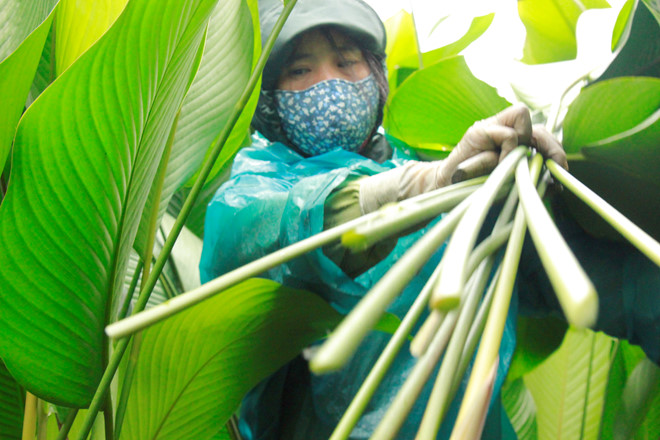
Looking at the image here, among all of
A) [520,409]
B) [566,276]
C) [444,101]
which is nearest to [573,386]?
[520,409]

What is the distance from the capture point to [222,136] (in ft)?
1.01

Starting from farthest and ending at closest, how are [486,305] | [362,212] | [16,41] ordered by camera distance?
[362,212] < [16,41] < [486,305]

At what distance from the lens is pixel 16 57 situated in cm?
25

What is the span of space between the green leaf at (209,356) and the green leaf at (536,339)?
0.86ft

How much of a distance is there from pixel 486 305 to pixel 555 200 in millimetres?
200

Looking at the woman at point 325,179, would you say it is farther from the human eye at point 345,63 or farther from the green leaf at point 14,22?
the green leaf at point 14,22

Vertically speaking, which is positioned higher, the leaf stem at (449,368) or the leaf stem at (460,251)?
the leaf stem at (460,251)

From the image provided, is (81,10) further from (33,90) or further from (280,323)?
(280,323)

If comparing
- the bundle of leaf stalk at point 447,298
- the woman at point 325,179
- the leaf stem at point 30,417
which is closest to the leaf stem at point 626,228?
the bundle of leaf stalk at point 447,298

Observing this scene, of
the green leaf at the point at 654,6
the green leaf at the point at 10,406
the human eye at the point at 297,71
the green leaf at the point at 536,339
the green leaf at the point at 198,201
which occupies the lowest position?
the green leaf at the point at 536,339

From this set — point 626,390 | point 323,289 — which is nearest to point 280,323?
point 323,289

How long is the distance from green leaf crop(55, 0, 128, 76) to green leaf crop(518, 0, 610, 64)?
0.45 metres

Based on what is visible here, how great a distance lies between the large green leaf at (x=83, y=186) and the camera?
257 millimetres

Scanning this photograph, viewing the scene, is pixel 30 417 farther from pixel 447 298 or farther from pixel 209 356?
pixel 447 298
